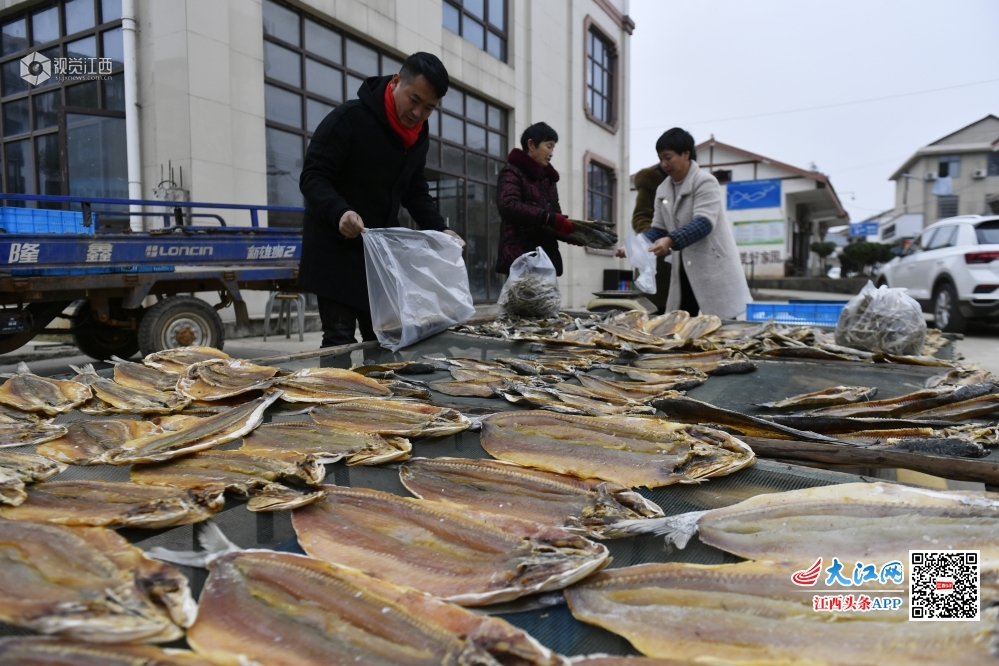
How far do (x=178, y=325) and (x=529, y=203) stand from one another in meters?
3.86

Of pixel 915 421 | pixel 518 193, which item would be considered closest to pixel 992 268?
pixel 518 193

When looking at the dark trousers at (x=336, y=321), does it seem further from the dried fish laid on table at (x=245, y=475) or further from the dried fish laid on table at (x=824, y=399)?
the dried fish laid on table at (x=824, y=399)

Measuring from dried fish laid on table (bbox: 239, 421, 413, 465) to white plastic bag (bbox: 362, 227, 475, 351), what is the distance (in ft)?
6.30

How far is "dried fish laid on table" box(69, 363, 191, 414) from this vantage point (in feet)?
7.70

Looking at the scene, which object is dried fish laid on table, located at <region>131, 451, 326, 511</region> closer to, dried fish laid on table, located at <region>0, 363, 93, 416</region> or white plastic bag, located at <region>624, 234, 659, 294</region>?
dried fish laid on table, located at <region>0, 363, 93, 416</region>

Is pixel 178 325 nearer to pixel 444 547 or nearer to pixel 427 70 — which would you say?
pixel 427 70

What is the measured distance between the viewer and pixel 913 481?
5.48 feet

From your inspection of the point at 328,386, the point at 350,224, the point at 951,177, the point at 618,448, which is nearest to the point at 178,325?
the point at 350,224

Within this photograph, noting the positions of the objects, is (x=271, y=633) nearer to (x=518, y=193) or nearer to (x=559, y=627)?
(x=559, y=627)

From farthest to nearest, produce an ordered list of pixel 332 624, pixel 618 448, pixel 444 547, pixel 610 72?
pixel 610 72 < pixel 618 448 < pixel 444 547 < pixel 332 624

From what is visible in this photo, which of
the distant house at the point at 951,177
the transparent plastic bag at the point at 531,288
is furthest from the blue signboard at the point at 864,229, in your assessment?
the transparent plastic bag at the point at 531,288

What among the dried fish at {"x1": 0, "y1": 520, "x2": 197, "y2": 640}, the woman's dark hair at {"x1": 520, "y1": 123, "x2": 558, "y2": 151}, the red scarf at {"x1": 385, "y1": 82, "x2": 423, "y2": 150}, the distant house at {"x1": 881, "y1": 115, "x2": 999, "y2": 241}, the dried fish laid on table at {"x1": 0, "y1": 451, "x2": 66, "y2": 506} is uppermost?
the distant house at {"x1": 881, "y1": 115, "x2": 999, "y2": 241}

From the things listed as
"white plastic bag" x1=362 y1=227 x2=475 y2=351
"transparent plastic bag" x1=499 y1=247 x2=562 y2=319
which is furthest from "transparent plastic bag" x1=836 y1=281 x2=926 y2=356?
"white plastic bag" x1=362 y1=227 x2=475 y2=351

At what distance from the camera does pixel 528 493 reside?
1.48 metres
